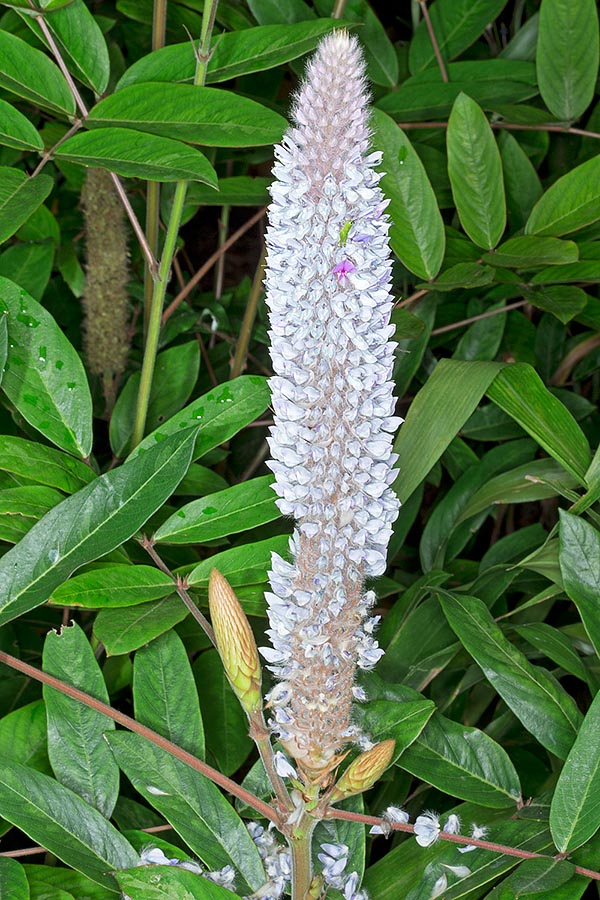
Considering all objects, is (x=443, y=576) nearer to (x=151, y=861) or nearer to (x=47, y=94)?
(x=151, y=861)

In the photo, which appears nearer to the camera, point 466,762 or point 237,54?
point 466,762

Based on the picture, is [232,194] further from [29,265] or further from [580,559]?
[580,559]

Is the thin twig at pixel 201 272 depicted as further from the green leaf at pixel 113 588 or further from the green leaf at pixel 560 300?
the green leaf at pixel 113 588

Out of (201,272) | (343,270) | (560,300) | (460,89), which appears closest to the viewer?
(343,270)

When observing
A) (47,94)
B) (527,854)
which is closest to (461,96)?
(47,94)

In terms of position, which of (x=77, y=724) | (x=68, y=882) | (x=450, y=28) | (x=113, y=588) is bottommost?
(x=68, y=882)

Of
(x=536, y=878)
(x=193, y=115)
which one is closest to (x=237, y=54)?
(x=193, y=115)

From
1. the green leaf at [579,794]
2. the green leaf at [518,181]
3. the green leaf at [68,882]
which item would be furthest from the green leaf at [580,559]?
the green leaf at [518,181]
